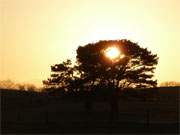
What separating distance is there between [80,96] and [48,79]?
768 centimetres

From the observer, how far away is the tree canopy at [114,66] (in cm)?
7381

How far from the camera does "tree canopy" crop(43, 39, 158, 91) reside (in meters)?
73.8

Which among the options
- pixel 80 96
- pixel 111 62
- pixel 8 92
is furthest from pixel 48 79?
pixel 8 92

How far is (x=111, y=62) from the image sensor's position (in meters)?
73.2

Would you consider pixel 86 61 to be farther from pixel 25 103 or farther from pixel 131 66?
pixel 25 103

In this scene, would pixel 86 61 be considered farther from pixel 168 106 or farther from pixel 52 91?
pixel 168 106

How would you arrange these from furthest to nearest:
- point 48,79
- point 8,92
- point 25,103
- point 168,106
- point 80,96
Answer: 1. point 8,92
2. point 25,103
3. point 168,106
4. point 48,79
5. point 80,96

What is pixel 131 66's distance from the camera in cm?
7481

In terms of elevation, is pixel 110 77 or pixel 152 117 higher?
pixel 110 77

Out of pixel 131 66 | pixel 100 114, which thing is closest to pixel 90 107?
pixel 100 114

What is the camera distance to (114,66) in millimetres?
73875

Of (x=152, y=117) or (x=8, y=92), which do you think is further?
(x=8, y=92)

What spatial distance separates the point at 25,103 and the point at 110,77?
3077 cm

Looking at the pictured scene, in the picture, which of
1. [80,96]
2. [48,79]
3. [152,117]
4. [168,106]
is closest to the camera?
[152,117]
